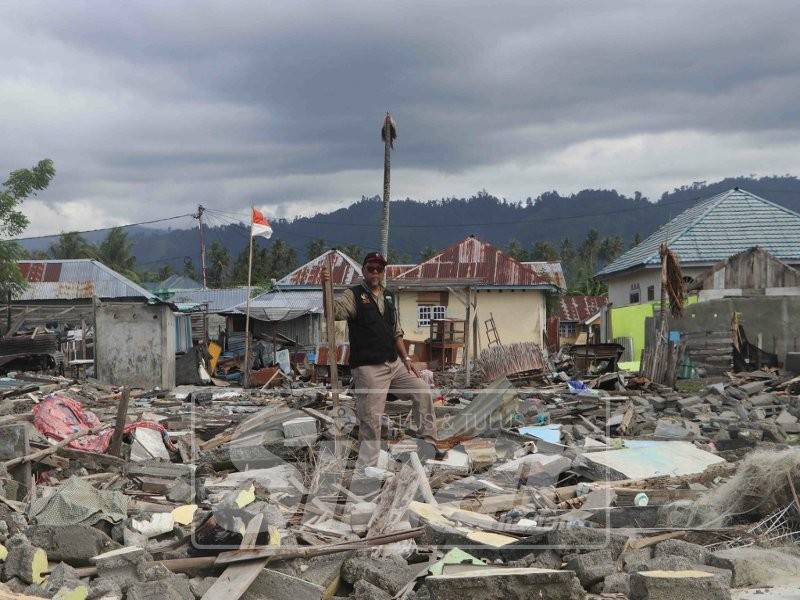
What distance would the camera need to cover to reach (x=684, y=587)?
421cm

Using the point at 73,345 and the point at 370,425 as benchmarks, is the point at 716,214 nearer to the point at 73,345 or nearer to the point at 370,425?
the point at 73,345

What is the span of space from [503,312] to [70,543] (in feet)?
93.4

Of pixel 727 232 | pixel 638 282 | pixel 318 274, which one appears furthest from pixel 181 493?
pixel 318 274

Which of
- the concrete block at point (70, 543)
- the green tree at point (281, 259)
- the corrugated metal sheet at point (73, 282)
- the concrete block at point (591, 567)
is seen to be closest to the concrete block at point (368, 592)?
the concrete block at point (591, 567)

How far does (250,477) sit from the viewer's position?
7.55 meters

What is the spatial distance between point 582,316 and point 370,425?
43.5 m

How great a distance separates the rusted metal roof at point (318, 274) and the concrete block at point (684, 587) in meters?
29.4

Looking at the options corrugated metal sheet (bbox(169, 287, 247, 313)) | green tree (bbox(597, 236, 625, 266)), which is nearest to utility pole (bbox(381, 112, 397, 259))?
corrugated metal sheet (bbox(169, 287, 247, 313))

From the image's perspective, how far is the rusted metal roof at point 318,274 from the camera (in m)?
34.1

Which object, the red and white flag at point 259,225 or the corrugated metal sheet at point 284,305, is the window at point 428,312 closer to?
the corrugated metal sheet at point 284,305

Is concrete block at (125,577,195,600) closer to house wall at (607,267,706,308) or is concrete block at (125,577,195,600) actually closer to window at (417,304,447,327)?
house wall at (607,267,706,308)

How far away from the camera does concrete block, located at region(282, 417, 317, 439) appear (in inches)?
335

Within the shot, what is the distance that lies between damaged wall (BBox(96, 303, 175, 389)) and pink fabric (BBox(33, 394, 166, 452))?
10529 mm

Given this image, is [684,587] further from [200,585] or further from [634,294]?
[634,294]
